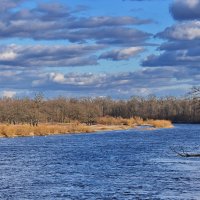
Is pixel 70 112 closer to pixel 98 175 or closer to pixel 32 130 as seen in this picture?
pixel 32 130

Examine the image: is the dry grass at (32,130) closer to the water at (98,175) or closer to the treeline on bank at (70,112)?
the treeline on bank at (70,112)

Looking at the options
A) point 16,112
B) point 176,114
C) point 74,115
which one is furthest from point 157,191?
point 176,114

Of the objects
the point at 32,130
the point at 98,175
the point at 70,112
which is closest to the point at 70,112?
the point at 70,112

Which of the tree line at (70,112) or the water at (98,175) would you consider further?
the tree line at (70,112)

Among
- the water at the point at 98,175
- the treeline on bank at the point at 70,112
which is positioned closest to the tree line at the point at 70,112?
the treeline on bank at the point at 70,112

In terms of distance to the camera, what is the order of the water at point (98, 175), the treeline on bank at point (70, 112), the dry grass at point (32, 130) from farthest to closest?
the treeline on bank at point (70, 112), the dry grass at point (32, 130), the water at point (98, 175)

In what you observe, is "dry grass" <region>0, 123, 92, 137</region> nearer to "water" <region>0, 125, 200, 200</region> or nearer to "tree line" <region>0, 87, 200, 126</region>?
"tree line" <region>0, 87, 200, 126</region>

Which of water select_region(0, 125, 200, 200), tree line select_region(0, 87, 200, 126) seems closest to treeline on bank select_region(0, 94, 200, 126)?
tree line select_region(0, 87, 200, 126)

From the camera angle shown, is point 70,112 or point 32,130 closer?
point 32,130

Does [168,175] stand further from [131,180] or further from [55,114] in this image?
[55,114]

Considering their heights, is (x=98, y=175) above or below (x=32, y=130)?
below

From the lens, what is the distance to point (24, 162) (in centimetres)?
4753

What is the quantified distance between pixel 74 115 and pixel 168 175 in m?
111

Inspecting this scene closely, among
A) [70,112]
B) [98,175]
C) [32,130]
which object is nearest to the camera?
[98,175]
